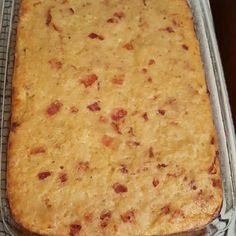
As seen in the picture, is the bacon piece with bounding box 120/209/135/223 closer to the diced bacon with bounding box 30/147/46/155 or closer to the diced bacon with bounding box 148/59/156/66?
the diced bacon with bounding box 30/147/46/155

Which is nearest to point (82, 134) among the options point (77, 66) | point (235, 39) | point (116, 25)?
point (77, 66)

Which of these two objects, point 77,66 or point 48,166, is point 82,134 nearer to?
point 48,166

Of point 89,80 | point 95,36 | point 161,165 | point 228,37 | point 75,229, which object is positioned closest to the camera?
point 75,229

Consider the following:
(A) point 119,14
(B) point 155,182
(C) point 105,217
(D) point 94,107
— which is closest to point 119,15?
(A) point 119,14

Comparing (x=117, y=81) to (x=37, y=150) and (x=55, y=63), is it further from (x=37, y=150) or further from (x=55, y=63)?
(x=37, y=150)

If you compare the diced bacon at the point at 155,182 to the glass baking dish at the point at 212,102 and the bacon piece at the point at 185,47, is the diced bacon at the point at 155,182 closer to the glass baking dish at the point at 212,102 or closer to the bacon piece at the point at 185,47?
the glass baking dish at the point at 212,102

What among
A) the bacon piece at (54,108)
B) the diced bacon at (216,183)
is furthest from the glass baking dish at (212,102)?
the bacon piece at (54,108)
